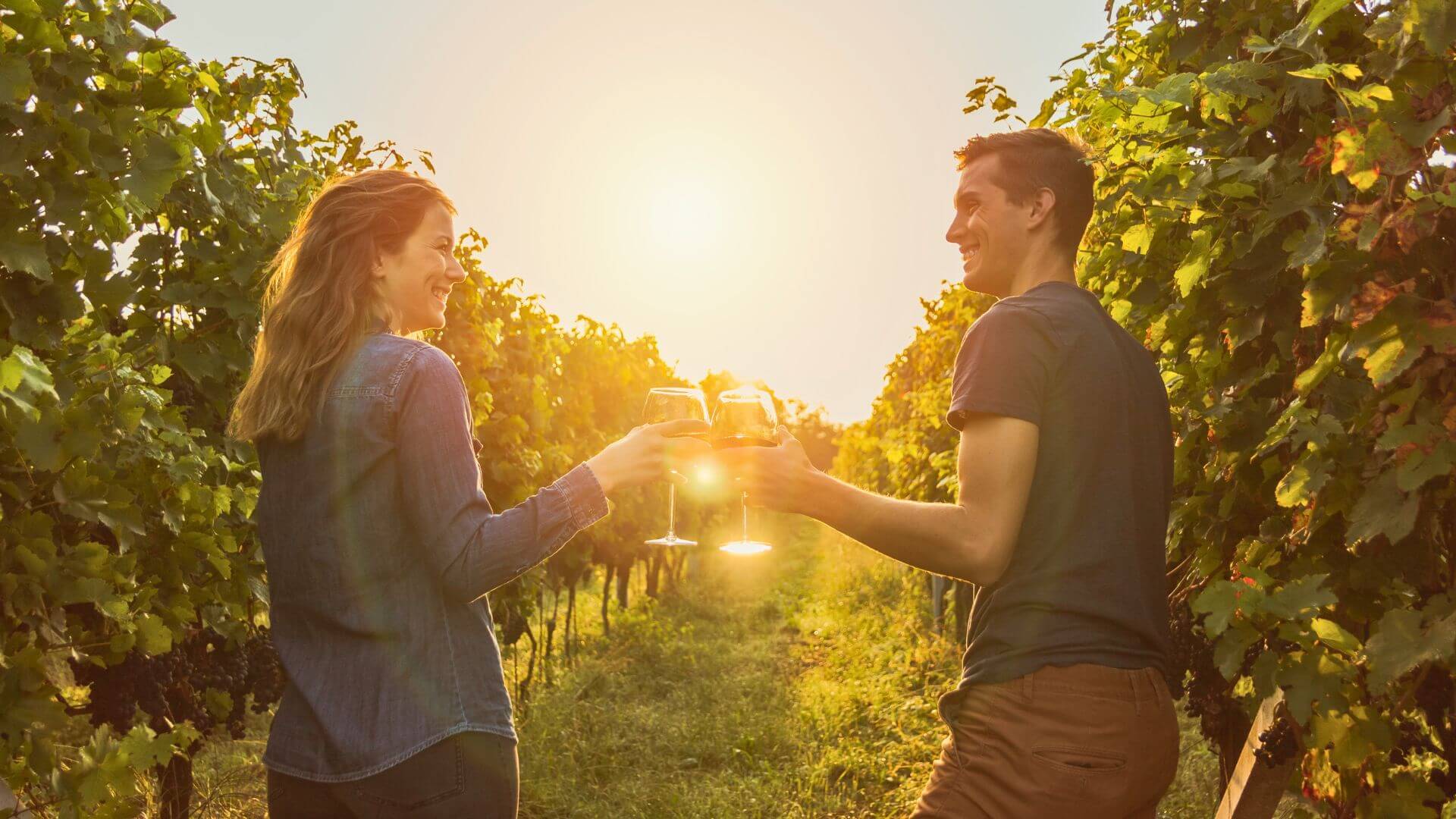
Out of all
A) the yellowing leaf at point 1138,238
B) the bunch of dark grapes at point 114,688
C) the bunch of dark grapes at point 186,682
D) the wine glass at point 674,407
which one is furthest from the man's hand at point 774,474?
the bunch of dark grapes at point 114,688

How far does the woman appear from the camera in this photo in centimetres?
186

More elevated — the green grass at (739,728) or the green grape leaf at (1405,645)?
the green grape leaf at (1405,645)

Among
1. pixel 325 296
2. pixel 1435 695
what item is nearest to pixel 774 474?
pixel 325 296

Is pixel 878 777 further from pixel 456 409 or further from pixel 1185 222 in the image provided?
pixel 456 409

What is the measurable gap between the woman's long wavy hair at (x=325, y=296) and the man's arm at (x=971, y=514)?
3.00 ft

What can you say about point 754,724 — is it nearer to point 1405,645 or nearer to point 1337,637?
point 1337,637

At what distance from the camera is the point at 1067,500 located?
1.93 m

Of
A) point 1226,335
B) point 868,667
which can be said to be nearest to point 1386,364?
point 1226,335

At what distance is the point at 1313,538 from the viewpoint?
7.64 feet

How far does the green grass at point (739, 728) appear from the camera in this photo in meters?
6.71

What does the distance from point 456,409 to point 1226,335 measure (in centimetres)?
204

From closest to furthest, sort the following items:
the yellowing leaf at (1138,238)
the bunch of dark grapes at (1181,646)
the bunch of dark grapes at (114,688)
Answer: the yellowing leaf at (1138,238)
the bunch of dark grapes at (1181,646)
the bunch of dark grapes at (114,688)

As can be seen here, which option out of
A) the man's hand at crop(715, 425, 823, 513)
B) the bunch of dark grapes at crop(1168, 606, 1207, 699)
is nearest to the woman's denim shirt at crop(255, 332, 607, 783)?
the man's hand at crop(715, 425, 823, 513)

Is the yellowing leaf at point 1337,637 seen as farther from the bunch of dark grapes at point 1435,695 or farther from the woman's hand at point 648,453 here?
the woman's hand at point 648,453
